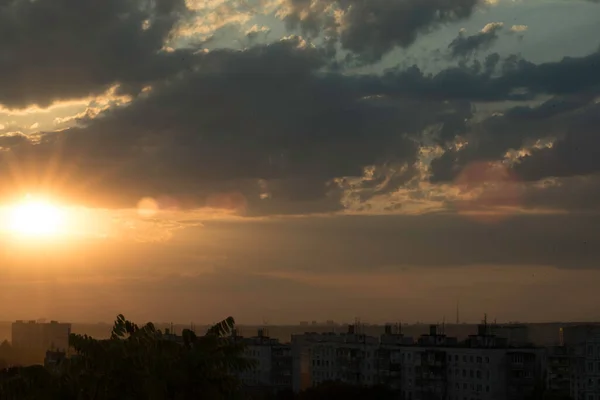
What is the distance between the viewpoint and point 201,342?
32656 mm

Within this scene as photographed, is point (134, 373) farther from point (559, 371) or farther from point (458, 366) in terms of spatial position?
point (559, 371)

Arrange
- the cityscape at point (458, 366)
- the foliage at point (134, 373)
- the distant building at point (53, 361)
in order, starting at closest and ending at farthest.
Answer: the foliage at point (134, 373), the distant building at point (53, 361), the cityscape at point (458, 366)

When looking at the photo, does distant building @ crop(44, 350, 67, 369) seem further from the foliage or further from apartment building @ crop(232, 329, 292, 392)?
apartment building @ crop(232, 329, 292, 392)

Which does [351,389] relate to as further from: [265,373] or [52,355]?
[52,355]

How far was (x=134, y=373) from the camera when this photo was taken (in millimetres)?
30703

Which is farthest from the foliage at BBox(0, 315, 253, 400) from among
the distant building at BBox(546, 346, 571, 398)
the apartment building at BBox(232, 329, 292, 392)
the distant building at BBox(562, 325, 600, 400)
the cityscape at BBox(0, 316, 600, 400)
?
the apartment building at BBox(232, 329, 292, 392)

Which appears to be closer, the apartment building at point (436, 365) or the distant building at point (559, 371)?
the apartment building at point (436, 365)

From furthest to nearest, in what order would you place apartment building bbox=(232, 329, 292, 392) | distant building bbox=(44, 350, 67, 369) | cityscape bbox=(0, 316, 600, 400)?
apartment building bbox=(232, 329, 292, 392) → cityscape bbox=(0, 316, 600, 400) → distant building bbox=(44, 350, 67, 369)

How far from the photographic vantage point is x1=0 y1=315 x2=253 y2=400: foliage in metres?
30.7

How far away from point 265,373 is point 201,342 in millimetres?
132125

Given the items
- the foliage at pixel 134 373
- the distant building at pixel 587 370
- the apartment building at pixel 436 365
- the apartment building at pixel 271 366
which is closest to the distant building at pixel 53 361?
the foliage at pixel 134 373

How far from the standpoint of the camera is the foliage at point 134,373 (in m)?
30.7

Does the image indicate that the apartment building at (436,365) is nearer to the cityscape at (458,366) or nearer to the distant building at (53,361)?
the cityscape at (458,366)

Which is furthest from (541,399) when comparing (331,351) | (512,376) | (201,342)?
(201,342)
